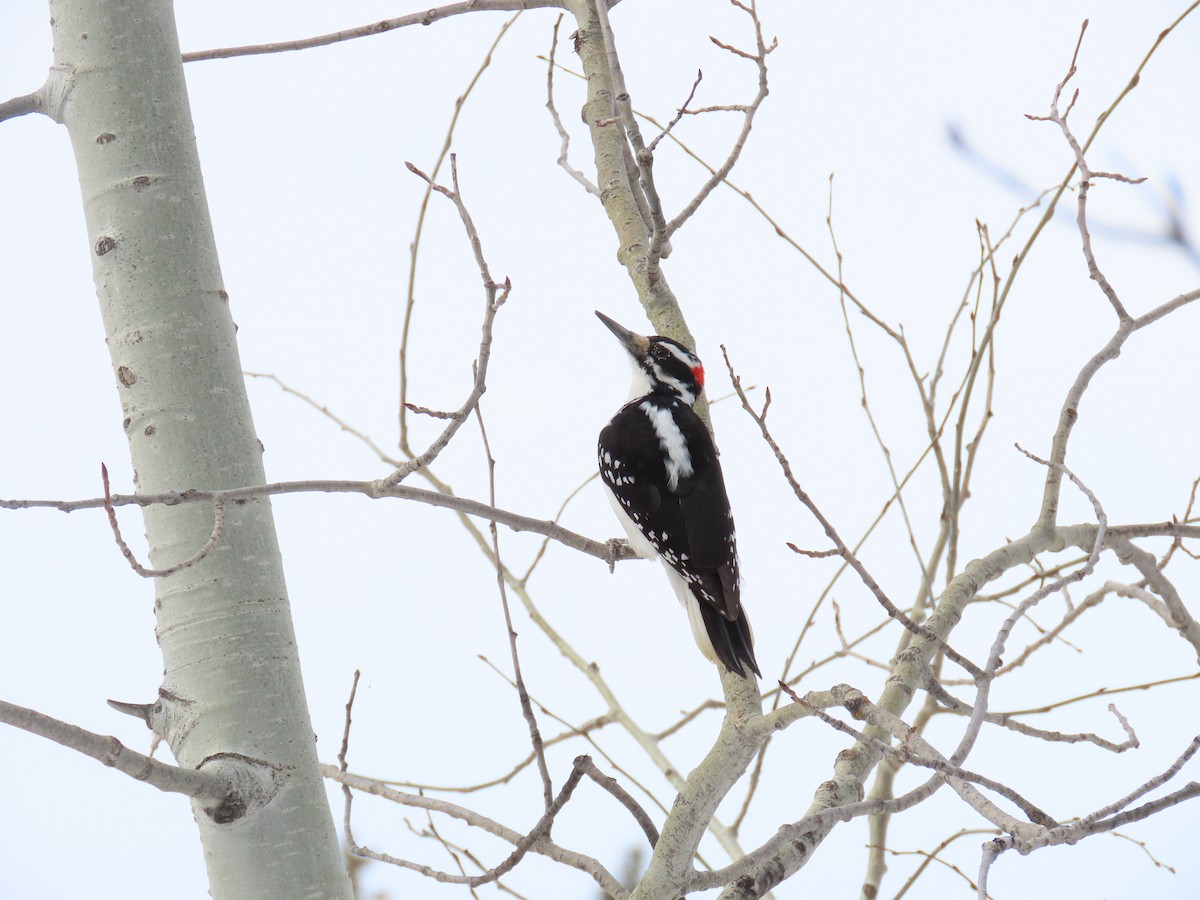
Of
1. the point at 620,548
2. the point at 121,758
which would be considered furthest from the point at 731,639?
the point at 121,758

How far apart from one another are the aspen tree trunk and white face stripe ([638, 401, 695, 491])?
1.12 m

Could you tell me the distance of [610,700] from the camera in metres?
2.25

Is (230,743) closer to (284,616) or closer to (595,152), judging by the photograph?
(284,616)

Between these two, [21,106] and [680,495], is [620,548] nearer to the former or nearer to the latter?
[680,495]

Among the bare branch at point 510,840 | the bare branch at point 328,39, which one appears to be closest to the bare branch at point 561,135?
the bare branch at point 328,39

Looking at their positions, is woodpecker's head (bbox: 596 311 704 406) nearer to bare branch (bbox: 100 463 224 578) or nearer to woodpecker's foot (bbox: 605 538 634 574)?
woodpecker's foot (bbox: 605 538 634 574)

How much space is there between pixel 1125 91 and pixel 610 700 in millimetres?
1450

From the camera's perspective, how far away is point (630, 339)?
267 cm

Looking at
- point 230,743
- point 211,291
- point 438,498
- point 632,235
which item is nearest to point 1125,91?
point 632,235

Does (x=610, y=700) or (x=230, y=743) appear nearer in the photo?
(x=230, y=743)

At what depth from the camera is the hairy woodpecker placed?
2131 mm

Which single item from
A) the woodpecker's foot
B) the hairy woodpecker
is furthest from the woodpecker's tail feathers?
the woodpecker's foot

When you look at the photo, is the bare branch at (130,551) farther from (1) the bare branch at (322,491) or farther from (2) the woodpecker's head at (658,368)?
(2) the woodpecker's head at (658,368)

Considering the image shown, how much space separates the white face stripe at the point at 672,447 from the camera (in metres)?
2.31
